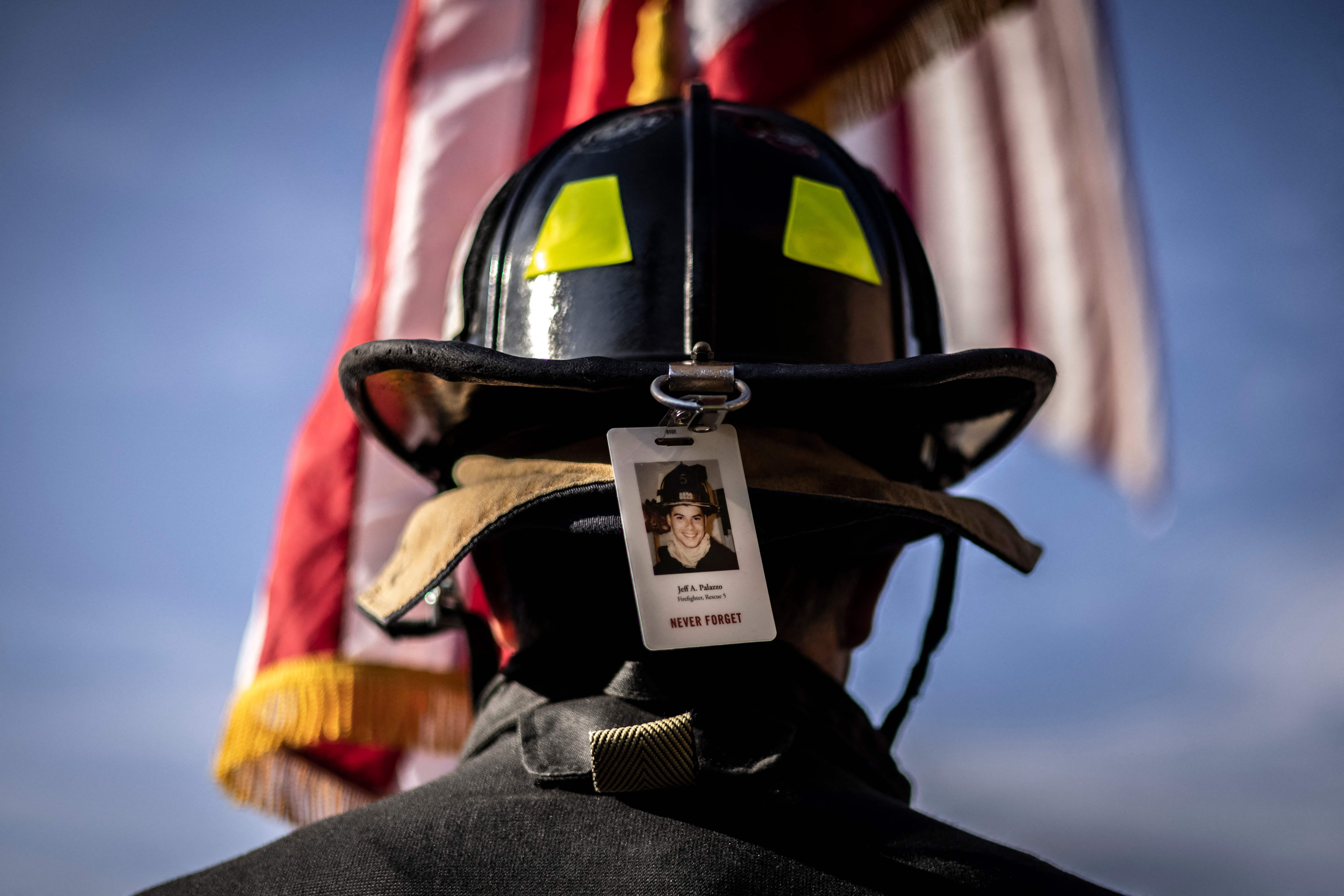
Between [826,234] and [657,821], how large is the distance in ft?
2.34

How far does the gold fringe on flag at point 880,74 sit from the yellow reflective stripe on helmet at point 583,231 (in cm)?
135

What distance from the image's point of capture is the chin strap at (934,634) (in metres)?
1.33

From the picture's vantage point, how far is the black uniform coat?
847 millimetres

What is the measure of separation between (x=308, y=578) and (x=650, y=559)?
5.13 ft

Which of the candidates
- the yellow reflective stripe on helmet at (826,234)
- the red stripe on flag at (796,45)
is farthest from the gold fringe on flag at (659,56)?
the yellow reflective stripe on helmet at (826,234)

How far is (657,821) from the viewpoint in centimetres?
88

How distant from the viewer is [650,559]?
2.95ft

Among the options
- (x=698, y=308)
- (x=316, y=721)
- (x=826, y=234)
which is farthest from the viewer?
(x=316, y=721)

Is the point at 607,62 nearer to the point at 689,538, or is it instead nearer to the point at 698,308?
the point at 698,308

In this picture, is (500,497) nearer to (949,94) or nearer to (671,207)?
(671,207)

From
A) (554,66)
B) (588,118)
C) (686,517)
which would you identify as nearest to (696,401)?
(686,517)

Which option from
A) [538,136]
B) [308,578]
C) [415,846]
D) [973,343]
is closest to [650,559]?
[415,846]

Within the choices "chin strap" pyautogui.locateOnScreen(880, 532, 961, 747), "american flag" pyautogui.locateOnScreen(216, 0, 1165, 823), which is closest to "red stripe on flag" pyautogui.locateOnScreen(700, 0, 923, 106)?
"american flag" pyautogui.locateOnScreen(216, 0, 1165, 823)

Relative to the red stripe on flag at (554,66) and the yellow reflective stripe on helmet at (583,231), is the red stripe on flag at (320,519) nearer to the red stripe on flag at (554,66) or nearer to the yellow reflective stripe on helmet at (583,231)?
the red stripe on flag at (554,66)
